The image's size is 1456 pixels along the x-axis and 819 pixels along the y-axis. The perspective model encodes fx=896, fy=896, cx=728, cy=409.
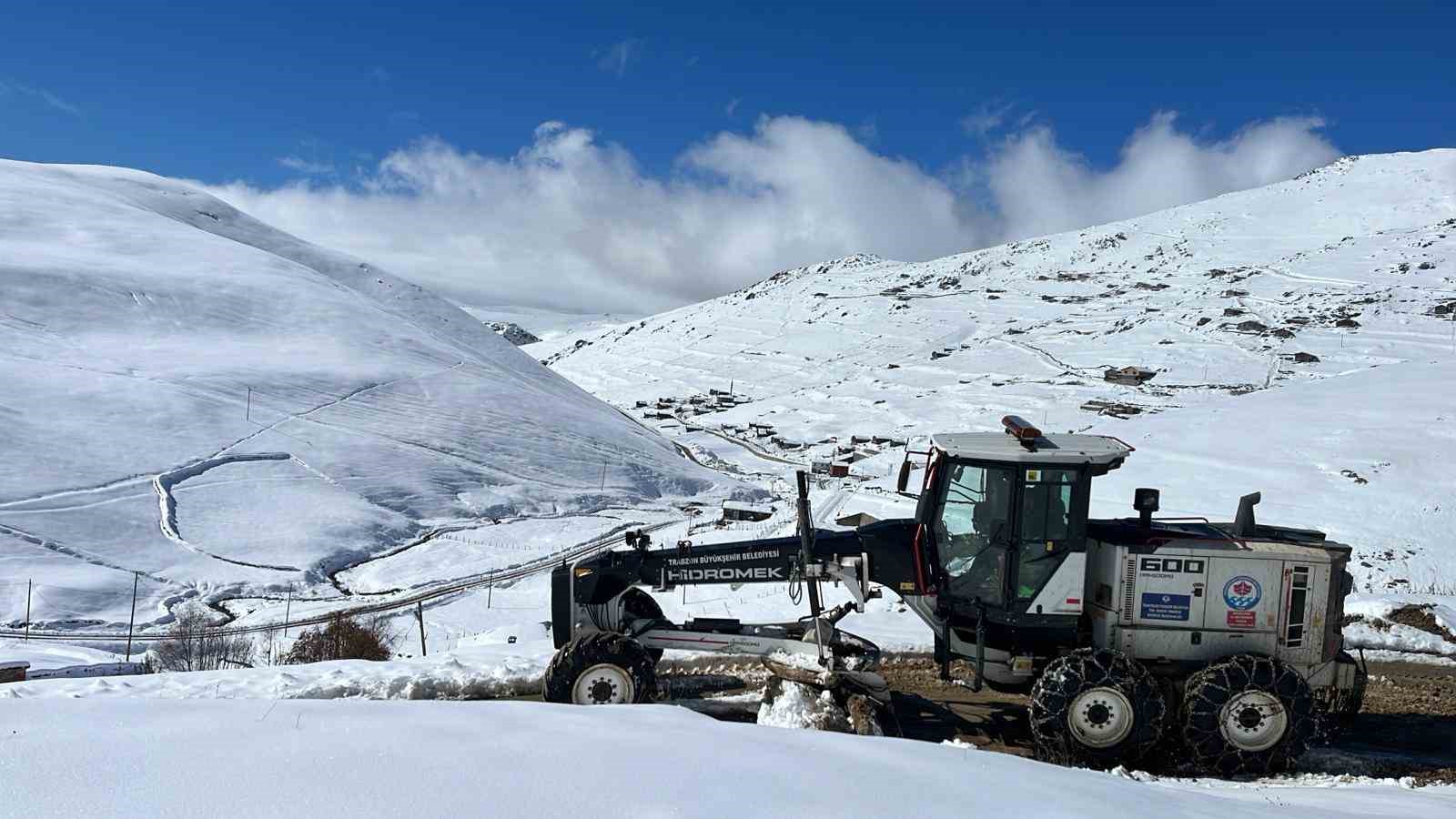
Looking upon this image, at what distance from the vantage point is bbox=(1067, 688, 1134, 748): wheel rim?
7.57 meters

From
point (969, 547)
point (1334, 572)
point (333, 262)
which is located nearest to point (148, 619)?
point (969, 547)

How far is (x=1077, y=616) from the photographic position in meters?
7.99

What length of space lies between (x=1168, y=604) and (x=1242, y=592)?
647 millimetres

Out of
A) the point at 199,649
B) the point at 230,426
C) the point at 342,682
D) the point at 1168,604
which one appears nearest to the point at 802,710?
the point at 1168,604

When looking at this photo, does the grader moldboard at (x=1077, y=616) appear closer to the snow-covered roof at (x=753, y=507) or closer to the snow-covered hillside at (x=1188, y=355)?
the snow-covered hillside at (x=1188, y=355)

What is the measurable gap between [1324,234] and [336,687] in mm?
164573

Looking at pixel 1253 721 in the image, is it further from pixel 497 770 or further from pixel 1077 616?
pixel 497 770

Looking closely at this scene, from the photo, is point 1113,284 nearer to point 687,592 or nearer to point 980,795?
point 687,592

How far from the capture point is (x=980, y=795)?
485cm

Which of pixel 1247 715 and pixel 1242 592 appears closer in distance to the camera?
pixel 1247 715

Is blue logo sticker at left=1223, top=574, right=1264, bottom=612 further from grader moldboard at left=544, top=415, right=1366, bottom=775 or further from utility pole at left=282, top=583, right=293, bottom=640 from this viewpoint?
utility pole at left=282, top=583, right=293, bottom=640

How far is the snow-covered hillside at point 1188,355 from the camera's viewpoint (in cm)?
2881

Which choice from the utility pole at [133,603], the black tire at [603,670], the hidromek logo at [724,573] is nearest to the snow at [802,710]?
the hidromek logo at [724,573]

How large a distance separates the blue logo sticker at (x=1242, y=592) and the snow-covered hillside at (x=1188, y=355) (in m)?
12.3
